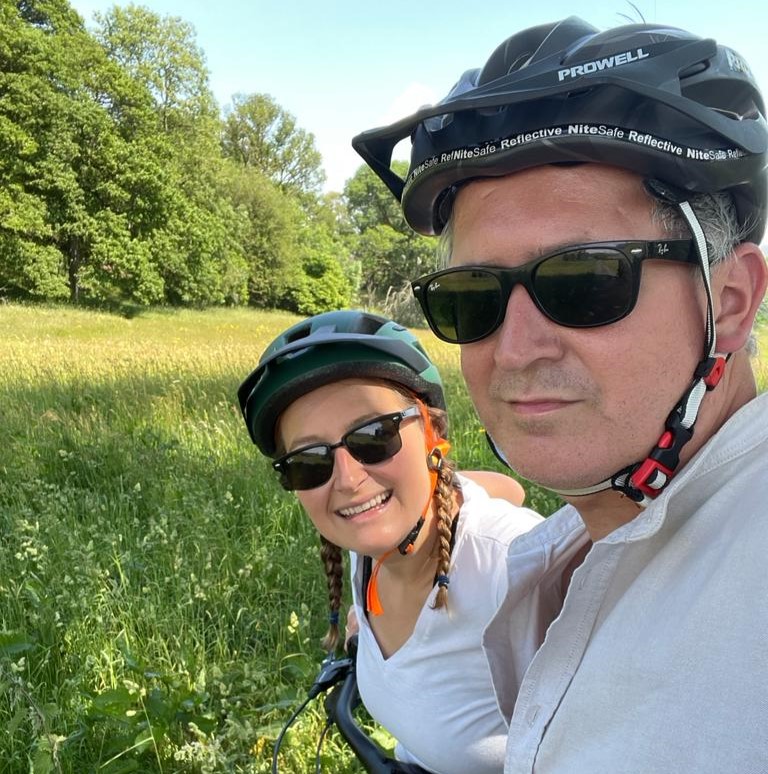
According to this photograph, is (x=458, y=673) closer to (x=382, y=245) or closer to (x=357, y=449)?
(x=357, y=449)

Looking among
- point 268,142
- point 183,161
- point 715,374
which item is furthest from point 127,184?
point 715,374

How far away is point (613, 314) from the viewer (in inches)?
39.9

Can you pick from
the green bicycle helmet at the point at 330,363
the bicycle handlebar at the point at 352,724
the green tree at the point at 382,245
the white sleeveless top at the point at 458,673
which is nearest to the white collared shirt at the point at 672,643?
the white sleeveless top at the point at 458,673

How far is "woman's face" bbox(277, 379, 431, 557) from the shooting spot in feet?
5.84

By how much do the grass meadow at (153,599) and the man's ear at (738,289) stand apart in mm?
2210

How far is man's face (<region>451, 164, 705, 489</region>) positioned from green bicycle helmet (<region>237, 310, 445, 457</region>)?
775 mm

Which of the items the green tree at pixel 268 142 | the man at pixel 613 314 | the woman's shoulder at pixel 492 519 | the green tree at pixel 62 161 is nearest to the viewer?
the man at pixel 613 314

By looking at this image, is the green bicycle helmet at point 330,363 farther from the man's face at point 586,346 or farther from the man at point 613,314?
the man's face at point 586,346

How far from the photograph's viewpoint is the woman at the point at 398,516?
162 centimetres

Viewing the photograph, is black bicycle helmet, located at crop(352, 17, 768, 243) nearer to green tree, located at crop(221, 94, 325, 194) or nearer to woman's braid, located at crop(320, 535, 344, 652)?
woman's braid, located at crop(320, 535, 344, 652)

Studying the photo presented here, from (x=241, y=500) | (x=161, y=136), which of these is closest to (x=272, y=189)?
(x=161, y=136)

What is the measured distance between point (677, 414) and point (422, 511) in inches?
37.4

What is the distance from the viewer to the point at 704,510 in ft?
2.78

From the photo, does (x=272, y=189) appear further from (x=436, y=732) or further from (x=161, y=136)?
(x=436, y=732)
